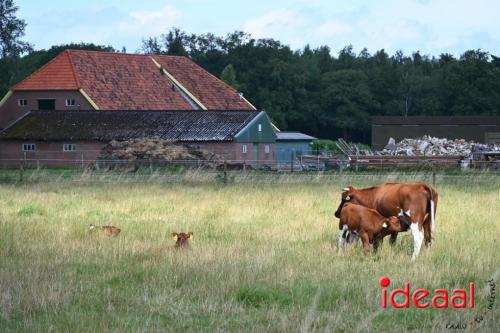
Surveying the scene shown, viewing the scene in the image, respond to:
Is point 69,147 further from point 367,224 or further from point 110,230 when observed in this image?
point 367,224

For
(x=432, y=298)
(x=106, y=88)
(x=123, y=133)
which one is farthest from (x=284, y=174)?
(x=106, y=88)

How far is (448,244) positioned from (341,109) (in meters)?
85.4

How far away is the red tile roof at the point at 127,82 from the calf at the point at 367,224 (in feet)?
174

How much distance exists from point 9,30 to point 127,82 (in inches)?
911

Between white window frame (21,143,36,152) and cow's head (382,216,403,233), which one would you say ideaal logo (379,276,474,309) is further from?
white window frame (21,143,36,152)

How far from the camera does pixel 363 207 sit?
15.7 meters

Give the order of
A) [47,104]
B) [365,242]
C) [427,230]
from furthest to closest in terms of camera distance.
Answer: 1. [47,104]
2. [427,230]
3. [365,242]

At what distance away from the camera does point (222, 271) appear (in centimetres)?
1308

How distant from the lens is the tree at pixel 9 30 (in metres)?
88.8

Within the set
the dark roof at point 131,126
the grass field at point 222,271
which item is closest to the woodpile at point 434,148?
the dark roof at point 131,126

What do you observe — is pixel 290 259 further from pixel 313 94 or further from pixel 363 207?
pixel 313 94

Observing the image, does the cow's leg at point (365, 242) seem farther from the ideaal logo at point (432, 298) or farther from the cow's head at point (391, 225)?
the ideaal logo at point (432, 298)

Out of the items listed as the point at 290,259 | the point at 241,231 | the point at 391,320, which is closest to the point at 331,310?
the point at 391,320

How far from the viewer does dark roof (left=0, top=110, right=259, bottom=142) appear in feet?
193
